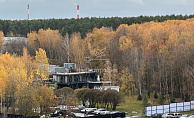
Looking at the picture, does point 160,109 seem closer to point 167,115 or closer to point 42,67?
point 167,115

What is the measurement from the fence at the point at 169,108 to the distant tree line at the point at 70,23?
61479mm

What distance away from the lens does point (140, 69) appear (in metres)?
60.6

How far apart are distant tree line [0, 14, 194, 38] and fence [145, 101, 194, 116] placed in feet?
202

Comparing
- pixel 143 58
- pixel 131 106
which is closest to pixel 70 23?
pixel 143 58

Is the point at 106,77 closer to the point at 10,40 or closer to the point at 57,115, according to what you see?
the point at 57,115

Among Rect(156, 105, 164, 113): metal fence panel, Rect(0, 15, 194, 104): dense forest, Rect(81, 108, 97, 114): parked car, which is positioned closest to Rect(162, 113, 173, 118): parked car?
Rect(156, 105, 164, 113): metal fence panel

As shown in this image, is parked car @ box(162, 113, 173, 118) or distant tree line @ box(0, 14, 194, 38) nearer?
parked car @ box(162, 113, 173, 118)

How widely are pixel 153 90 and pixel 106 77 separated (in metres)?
7.10

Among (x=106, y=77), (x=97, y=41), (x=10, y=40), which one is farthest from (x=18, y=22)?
(x=106, y=77)

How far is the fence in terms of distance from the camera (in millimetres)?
41844

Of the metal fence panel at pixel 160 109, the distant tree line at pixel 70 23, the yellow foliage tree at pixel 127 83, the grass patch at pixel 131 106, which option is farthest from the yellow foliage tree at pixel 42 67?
the distant tree line at pixel 70 23

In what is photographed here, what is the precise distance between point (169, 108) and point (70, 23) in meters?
77.7

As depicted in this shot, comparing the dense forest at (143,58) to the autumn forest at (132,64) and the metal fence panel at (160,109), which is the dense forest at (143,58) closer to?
the autumn forest at (132,64)

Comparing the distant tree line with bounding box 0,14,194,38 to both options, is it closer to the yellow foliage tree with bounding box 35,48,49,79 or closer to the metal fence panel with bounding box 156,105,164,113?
the yellow foliage tree with bounding box 35,48,49,79
